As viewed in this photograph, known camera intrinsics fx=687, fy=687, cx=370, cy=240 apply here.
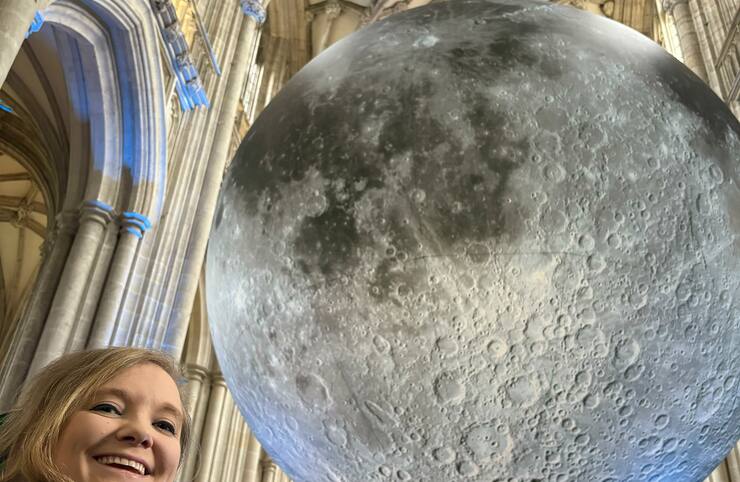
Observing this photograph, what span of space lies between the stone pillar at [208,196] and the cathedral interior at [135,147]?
2cm

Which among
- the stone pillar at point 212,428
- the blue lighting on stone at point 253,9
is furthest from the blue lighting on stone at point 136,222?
the blue lighting on stone at point 253,9

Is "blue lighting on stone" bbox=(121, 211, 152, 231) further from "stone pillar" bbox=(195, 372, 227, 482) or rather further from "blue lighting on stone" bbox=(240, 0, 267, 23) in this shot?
"blue lighting on stone" bbox=(240, 0, 267, 23)

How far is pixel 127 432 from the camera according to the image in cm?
110

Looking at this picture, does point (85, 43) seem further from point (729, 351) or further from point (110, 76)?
point (729, 351)

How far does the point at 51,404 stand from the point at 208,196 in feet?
23.1

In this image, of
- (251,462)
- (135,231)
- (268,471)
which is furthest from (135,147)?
(268,471)

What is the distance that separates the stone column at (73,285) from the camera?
602 cm

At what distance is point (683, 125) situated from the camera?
1684 mm

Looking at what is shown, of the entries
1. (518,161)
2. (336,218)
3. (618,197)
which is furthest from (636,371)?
(336,218)

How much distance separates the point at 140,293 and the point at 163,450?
5.98 meters

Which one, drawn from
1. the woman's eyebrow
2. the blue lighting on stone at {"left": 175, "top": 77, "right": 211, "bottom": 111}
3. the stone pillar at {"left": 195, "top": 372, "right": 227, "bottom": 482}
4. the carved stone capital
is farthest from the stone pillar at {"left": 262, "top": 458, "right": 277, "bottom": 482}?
the woman's eyebrow

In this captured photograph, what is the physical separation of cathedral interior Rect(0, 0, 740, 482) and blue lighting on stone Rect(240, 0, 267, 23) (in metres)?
0.02

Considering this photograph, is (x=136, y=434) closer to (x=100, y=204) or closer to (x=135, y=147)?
(x=100, y=204)

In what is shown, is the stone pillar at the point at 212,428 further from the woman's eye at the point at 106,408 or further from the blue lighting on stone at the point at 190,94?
the woman's eye at the point at 106,408
